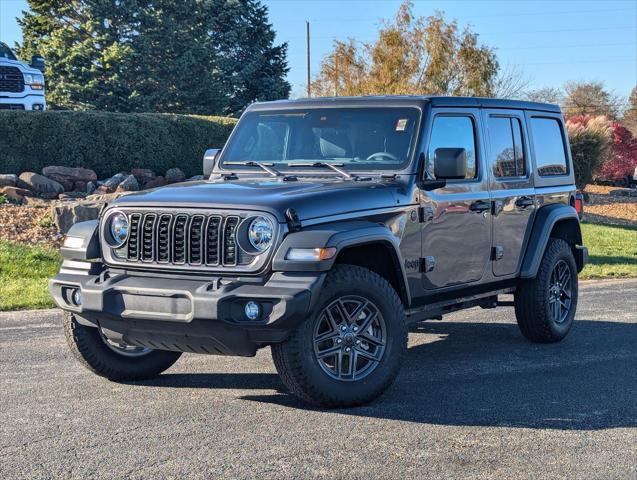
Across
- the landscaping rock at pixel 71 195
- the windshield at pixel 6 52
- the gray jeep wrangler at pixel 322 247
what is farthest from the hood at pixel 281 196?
the windshield at pixel 6 52

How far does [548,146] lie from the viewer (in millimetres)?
9125

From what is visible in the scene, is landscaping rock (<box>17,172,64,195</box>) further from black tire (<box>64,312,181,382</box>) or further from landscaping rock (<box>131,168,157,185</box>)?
black tire (<box>64,312,181,382</box>)

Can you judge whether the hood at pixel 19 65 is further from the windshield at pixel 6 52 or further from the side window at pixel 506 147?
the side window at pixel 506 147

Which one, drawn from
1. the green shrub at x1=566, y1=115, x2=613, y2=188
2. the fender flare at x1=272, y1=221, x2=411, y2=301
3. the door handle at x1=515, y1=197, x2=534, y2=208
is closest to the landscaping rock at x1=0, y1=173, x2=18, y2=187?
the door handle at x1=515, y1=197, x2=534, y2=208

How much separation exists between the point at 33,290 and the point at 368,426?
6.92 meters

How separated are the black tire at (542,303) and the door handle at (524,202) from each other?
52 centimetres

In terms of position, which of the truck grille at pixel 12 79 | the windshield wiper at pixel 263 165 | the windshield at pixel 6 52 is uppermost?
the windshield at pixel 6 52

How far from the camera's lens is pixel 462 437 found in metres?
5.58

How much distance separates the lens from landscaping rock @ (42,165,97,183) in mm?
18922

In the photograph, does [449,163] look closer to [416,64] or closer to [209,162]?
[209,162]

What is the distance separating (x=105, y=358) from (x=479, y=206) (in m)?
2.99

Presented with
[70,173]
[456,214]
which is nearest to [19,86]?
[70,173]

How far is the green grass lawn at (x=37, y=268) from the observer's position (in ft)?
36.6

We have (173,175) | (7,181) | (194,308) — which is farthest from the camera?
(173,175)
